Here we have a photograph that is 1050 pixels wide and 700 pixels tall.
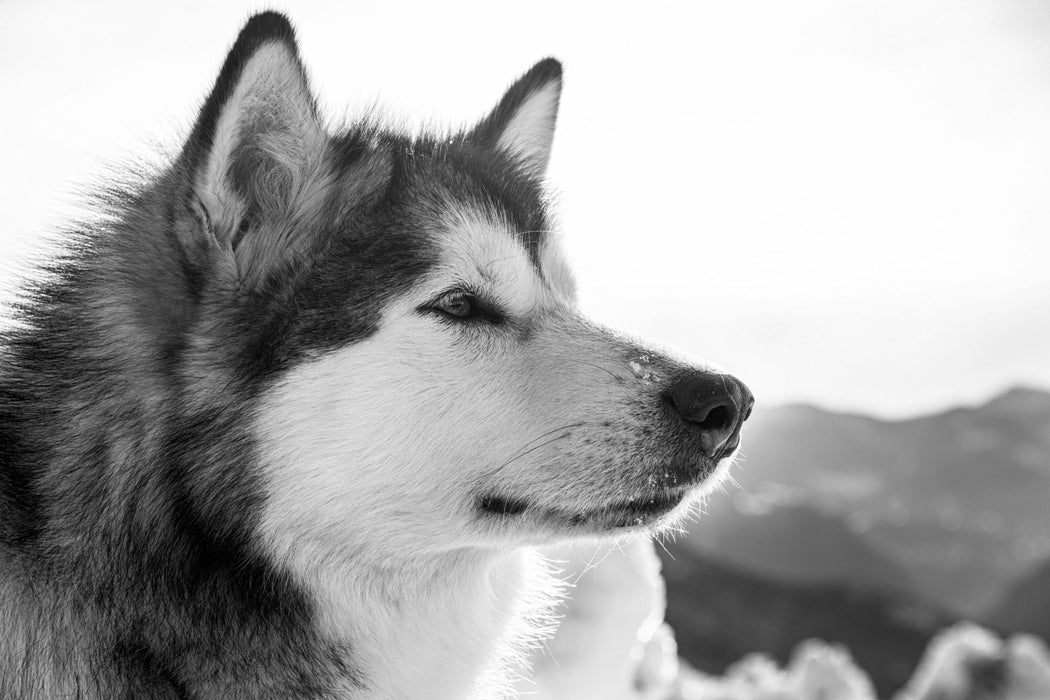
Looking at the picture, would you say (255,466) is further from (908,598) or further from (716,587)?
(908,598)

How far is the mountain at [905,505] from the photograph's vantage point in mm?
9383

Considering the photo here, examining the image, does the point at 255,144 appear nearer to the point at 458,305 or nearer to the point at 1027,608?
the point at 458,305

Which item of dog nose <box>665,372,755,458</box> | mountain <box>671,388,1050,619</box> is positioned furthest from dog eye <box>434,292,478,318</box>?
mountain <box>671,388,1050,619</box>

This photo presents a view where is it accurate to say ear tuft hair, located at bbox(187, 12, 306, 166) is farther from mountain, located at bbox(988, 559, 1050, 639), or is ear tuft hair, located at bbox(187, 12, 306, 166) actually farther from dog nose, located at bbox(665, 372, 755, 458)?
mountain, located at bbox(988, 559, 1050, 639)

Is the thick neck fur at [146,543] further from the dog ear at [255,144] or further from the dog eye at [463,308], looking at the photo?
the dog eye at [463,308]

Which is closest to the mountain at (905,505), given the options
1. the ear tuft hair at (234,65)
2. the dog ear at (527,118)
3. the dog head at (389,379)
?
the dog ear at (527,118)

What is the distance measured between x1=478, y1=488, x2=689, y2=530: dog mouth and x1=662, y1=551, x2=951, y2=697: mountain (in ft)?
20.5

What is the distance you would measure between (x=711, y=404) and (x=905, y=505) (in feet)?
30.9

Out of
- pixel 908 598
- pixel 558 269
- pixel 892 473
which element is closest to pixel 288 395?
pixel 558 269

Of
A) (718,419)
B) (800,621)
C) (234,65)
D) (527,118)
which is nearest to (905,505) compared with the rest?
(800,621)

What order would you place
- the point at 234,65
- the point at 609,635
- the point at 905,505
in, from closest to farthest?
the point at 234,65
the point at 609,635
the point at 905,505

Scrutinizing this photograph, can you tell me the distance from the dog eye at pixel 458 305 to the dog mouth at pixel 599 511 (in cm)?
51

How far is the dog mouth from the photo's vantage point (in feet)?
7.86

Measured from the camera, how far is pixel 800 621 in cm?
940
